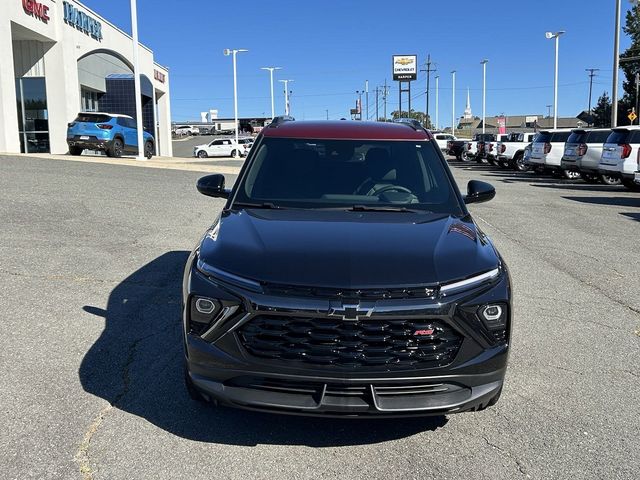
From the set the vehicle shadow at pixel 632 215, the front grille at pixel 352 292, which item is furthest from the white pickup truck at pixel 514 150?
the front grille at pixel 352 292

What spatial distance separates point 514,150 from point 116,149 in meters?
18.3

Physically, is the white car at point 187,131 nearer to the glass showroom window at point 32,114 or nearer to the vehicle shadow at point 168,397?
the glass showroom window at point 32,114

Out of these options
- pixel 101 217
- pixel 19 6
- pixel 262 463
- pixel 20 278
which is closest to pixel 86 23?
pixel 19 6

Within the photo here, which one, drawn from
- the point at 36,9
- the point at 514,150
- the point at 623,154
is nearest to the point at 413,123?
the point at 623,154

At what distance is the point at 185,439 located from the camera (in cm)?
337

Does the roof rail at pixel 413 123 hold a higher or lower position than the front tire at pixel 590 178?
higher

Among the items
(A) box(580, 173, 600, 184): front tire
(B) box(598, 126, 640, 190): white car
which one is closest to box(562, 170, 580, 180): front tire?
(A) box(580, 173, 600, 184): front tire

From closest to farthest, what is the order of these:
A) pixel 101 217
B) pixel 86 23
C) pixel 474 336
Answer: pixel 474 336, pixel 101 217, pixel 86 23

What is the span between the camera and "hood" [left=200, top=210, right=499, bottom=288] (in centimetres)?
304

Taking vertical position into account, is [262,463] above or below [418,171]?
below

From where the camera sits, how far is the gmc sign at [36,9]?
74.9 ft

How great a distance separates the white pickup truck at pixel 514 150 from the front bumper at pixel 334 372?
2781 cm

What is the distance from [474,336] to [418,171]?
1919 mm

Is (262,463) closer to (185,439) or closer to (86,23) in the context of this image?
(185,439)
